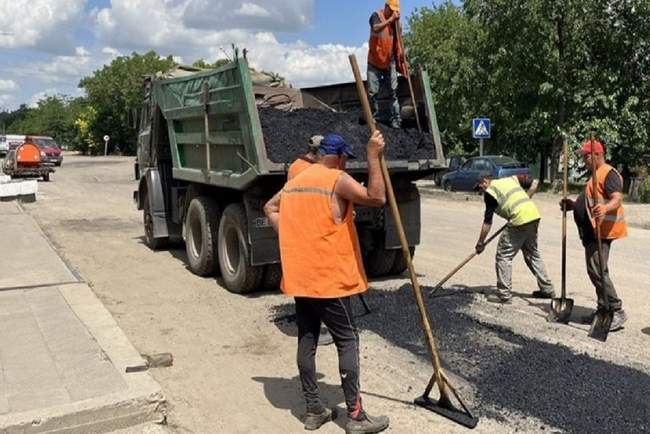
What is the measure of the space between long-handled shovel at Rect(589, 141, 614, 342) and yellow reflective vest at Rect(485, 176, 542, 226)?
106 cm

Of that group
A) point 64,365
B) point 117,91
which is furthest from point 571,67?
point 117,91

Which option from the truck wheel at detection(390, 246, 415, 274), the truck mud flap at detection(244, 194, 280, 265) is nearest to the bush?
the truck wheel at detection(390, 246, 415, 274)

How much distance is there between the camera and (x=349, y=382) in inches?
159

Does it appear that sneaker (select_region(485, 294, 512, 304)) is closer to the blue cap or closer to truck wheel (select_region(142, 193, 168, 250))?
the blue cap

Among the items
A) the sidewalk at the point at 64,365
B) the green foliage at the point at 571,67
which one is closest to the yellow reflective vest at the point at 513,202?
the sidewalk at the point at 64,365

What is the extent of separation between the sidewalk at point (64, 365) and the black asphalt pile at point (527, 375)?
1.77 m

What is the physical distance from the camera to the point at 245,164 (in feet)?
23.1

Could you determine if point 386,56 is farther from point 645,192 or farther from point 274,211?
point 645,192

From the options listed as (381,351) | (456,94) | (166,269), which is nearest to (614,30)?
(456,94)

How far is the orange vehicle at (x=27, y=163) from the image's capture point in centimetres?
2720

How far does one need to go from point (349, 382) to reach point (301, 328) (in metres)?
0.45

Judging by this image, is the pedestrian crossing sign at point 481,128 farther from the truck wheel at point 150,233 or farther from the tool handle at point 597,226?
the tool handle at point 597,226

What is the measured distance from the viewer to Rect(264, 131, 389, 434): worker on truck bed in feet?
13.1

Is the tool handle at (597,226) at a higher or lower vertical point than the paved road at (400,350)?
higher
